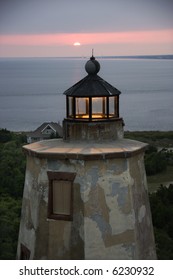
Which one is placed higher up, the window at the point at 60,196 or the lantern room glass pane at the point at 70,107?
the lantern room glass pane at the point at 70,107

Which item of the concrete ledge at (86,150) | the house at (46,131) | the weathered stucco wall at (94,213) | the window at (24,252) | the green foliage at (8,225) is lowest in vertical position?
the green foliage at (8,225)

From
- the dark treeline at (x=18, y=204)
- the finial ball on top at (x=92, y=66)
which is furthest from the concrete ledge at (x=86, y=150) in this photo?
the dark treeline at (x=18, y=204)

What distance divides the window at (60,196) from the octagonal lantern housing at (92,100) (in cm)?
50

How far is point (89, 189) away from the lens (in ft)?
12.3

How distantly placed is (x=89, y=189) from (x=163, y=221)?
21.4 feet

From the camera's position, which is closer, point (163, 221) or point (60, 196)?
point (60, 196)

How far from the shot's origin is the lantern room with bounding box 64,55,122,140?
3.99 meters

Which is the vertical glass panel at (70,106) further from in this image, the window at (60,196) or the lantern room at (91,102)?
the window at (60,196)

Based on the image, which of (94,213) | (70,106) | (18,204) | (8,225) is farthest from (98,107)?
(18,204)

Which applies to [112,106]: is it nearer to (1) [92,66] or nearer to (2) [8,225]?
(1) [92,66]

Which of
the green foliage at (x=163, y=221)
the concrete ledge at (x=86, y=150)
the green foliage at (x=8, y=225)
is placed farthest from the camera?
the green foliage at (x=163, y=221)

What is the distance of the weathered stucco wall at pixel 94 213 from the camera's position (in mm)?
A: 3770

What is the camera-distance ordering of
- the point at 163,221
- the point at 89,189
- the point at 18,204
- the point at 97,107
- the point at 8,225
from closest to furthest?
the point at 89,189 < the point at 97,107 < the point at 8,225 < the point at 163,221 < the point at 18,204

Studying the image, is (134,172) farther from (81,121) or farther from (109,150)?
(81,121)
